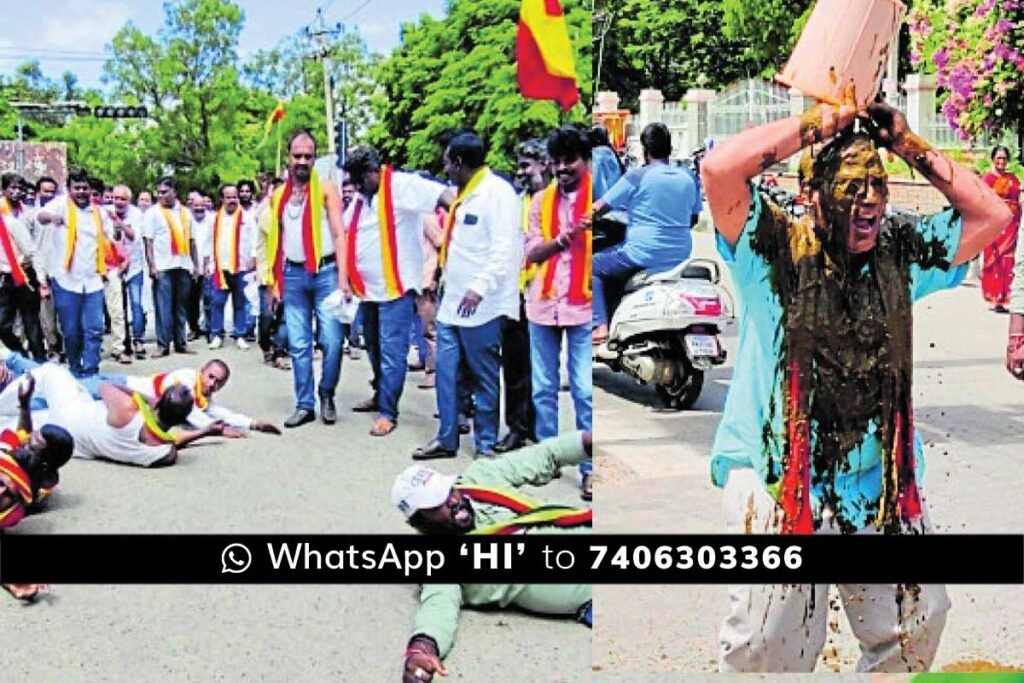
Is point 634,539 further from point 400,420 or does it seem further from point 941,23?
point 941,23

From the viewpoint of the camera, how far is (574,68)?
107 inches

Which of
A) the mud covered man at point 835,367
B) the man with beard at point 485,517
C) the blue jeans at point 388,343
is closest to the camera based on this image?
the mud covered man at point 835,367

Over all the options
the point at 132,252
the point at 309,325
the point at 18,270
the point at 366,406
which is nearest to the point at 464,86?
the point at 309,325

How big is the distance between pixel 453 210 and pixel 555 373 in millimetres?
347

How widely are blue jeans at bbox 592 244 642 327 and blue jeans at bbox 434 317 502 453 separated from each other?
0.72 ft

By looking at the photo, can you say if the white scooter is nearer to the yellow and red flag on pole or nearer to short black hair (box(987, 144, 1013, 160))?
the yellow and red flag on pole

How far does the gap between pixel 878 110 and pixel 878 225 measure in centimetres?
19

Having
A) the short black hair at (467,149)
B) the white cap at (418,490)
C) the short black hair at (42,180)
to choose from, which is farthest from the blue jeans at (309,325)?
the short black hair at (42,180)

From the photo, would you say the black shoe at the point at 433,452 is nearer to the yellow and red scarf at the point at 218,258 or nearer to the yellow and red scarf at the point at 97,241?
the yellow and red scarf at the point at 218,258

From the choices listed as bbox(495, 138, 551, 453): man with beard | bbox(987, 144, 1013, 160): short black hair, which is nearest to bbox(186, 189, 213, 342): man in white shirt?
bbox(495, 138, 551, 453): man with beard

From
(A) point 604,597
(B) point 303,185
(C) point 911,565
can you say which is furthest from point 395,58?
(C) point 911,565

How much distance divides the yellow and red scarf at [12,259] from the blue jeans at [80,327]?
63 mm

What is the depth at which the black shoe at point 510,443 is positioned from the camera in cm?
296

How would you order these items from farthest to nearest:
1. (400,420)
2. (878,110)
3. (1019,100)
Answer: (400,420) < (1019,100) < (878,110)
